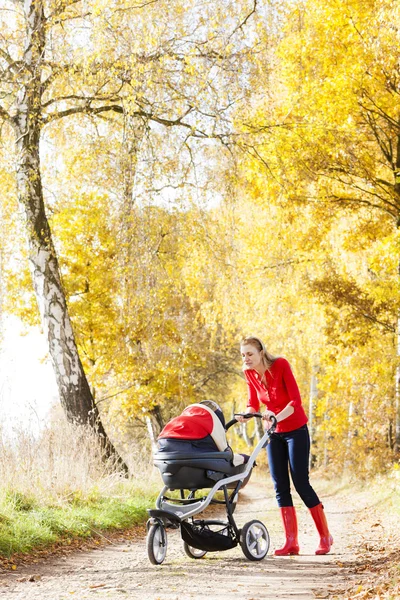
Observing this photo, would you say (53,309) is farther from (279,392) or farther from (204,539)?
(204,539)

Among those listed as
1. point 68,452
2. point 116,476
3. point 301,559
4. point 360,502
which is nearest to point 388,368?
point 360,502

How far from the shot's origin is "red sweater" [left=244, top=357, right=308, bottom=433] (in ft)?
18.1

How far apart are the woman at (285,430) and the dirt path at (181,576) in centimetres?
29

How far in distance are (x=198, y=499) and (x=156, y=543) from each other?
0.42m

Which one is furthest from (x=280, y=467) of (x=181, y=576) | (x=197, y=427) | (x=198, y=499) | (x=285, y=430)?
(x=181, y=576)

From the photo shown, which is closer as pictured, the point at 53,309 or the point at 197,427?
the point at 197,427

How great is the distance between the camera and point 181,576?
182 inches

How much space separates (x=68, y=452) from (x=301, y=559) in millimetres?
3463

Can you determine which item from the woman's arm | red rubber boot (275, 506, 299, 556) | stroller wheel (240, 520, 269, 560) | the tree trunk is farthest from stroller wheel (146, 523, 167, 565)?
the tree trunk

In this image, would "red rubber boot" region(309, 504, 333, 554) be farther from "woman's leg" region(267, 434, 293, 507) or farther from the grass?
the grass

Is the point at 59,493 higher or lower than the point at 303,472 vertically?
lower

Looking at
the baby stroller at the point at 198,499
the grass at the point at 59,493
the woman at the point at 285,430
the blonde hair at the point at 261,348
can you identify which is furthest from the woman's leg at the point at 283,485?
the grass at the point at 59,493

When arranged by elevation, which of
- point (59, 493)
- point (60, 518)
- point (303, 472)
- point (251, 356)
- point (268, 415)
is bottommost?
point (60, 518)

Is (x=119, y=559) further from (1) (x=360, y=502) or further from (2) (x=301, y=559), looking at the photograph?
(1) (x=360, y=502)
